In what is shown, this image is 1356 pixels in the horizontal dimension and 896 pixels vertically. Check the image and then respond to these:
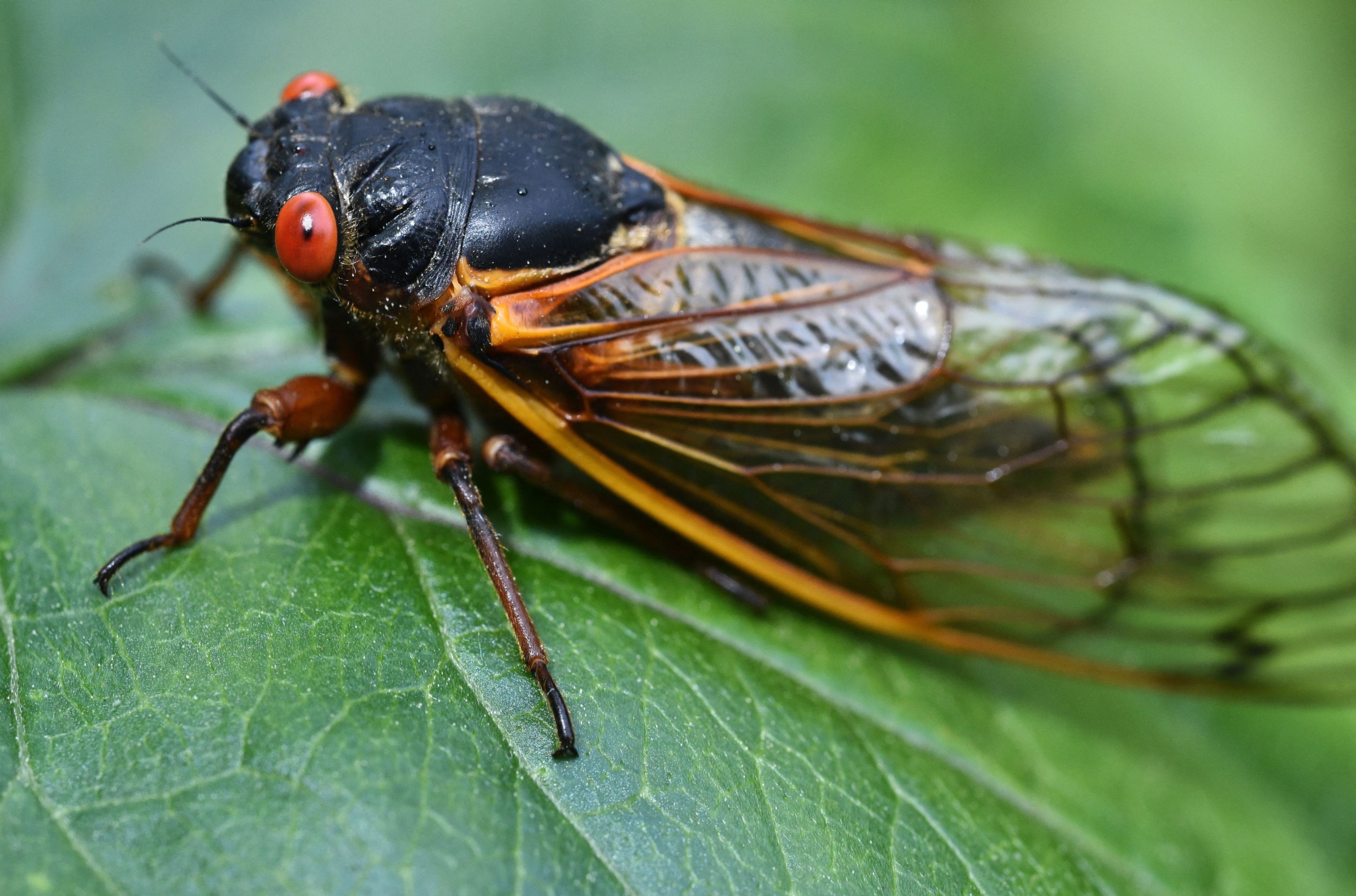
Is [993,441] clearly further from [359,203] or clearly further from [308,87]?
[308,87]

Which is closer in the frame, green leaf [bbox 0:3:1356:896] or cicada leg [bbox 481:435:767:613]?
green leaf [bbox 0:3:1356:896]

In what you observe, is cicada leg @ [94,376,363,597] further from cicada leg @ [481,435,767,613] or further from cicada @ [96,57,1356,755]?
cicada leg @ [481,435,767,613]

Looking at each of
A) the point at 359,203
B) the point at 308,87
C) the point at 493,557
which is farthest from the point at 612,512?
the point at 308,87

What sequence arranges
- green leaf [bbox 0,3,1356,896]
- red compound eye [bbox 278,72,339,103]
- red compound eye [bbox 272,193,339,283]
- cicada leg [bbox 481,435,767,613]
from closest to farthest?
green leaf [bbox 0,3,1356,896]
red compound eye [bbox 272,193,339,283]
cicada leg [bbox 481,435,767,613]
red compound eye [bbox 278,72,339,103]

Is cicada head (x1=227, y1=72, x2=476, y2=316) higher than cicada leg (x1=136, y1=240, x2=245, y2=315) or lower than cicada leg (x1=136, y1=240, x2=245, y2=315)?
higher

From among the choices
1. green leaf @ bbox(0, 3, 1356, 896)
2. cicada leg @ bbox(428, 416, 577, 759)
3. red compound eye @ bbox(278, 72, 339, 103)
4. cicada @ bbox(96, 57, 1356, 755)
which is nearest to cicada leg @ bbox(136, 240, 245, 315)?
green leaf @ bbox(0, 3, 1356, 896)

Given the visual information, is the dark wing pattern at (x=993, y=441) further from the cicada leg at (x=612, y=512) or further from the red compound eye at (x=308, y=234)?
the red compound eye at (x=308, y=234)

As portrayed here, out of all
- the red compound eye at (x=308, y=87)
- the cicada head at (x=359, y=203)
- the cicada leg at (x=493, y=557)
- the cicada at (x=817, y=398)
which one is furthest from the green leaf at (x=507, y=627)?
the red compound eye at (x=308, y=87)
